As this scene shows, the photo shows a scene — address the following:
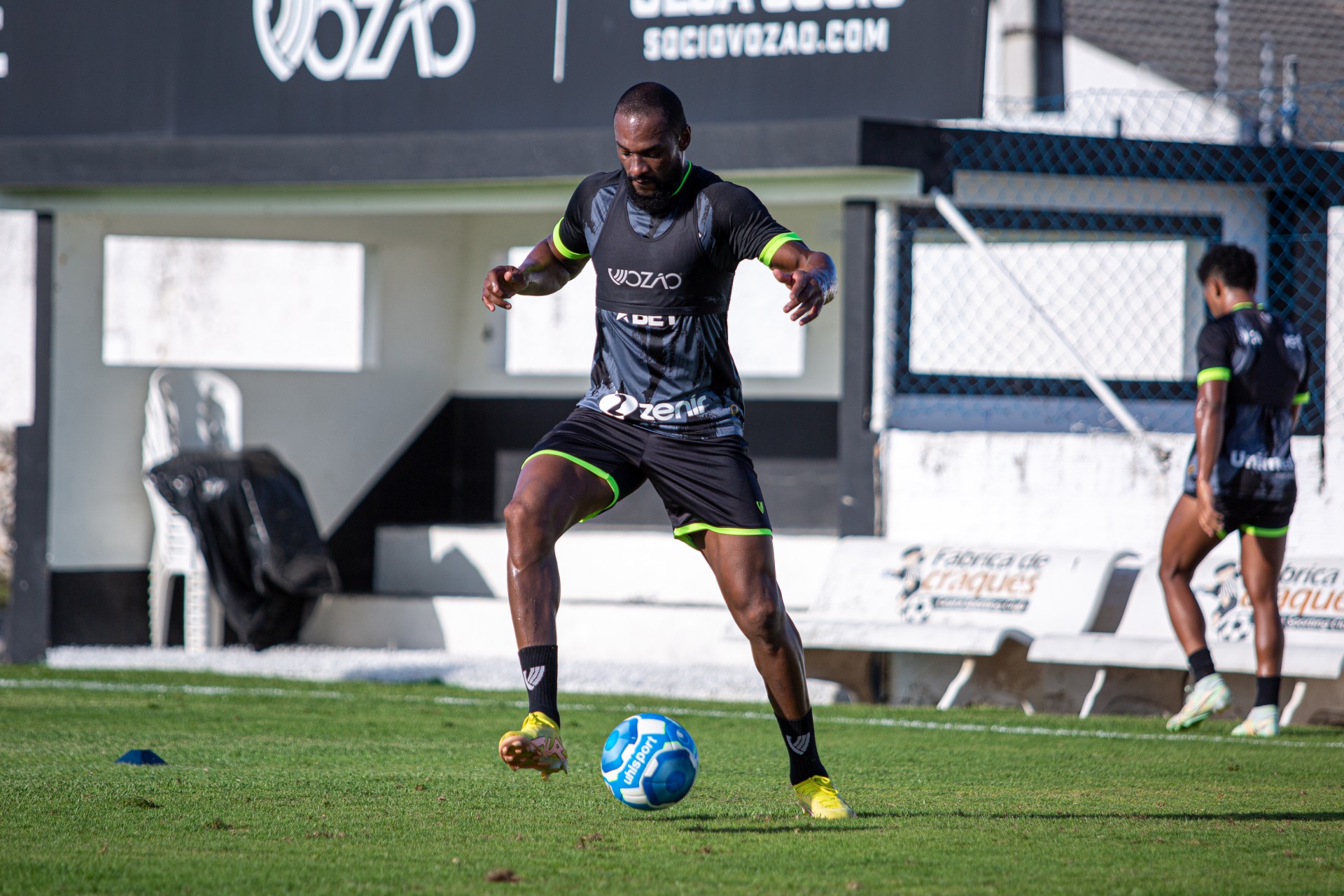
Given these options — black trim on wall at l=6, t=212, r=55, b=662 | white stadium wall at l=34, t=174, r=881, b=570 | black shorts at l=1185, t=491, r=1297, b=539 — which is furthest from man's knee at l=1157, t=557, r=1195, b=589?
black trim on wall at l=6, t=212, r=55, b=662

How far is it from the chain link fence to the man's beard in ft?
18.5

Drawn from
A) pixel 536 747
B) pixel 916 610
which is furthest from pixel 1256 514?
pixel 536 747

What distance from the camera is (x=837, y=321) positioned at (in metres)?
13.4

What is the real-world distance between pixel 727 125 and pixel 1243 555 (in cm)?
428

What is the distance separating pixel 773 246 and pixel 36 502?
8465 millimetres

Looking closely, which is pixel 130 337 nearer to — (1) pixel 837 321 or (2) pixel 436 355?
(2) pixel 436 355

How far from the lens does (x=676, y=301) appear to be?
5406mm

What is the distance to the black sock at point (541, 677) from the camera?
5066 millimetres

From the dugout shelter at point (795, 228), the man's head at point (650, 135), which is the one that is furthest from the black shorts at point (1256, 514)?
the man's head at point (650, 135)

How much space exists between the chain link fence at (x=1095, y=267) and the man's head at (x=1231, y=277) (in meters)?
2.67

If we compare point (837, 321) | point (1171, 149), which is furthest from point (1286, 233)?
point (837, 321)

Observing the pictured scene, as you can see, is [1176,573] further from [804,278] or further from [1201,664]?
[804,278]

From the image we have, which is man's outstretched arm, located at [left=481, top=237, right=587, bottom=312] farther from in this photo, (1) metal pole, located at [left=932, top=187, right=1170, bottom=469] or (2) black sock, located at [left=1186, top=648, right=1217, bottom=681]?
(1) metal pole, located at [left=932, top=187, right=1170, bottom=469]

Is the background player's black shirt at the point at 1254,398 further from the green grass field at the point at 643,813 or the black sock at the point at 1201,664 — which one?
the green grass field at the point at 643,813
